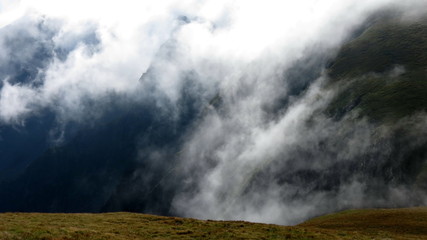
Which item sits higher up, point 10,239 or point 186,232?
point 186,232

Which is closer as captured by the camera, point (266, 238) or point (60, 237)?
point (60, 237)

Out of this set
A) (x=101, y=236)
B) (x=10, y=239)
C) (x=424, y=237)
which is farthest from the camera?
(x=424, y=237)

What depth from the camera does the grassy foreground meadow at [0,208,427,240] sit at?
4438cm

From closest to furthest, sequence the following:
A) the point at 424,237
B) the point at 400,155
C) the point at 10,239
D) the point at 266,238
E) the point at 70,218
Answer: the point at 10,239 < the point at 266,238 < the point at 424,237 < the point at 70,218 < the point at 400,155

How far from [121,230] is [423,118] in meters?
191

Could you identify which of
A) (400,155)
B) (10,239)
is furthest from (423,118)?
(10,239)

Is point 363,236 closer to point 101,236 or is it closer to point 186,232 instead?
point 186,232

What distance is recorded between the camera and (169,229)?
5397cm

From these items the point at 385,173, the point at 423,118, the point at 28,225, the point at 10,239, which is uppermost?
the point at 423,118

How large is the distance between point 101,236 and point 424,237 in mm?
47705

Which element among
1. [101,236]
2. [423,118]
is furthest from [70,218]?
[423,118]

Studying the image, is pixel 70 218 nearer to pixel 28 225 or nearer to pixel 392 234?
pixel 28 225

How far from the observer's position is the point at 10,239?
38500 millimetres

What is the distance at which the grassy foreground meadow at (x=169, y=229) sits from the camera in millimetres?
44375
